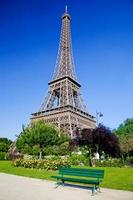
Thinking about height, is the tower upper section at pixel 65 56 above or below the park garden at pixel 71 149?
above

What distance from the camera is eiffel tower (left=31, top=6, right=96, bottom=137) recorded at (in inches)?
2291

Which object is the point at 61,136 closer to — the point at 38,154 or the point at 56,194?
the point at 38,154

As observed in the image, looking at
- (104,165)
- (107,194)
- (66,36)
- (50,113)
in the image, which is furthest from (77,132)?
(66,36)

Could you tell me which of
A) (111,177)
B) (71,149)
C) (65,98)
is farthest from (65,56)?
(111,177)

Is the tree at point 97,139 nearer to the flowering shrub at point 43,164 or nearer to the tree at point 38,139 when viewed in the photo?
the tree at point 38,139

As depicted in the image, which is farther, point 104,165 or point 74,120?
point 74,120

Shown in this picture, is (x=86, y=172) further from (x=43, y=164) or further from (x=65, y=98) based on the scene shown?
(x=65, y=98)

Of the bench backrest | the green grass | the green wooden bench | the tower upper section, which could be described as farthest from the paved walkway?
the tower upper section

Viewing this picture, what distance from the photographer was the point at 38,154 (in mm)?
44969

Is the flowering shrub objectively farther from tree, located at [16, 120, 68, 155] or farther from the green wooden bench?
tree, located at [16, 120, 68, 155]

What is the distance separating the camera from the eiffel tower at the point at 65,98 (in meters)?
58.2

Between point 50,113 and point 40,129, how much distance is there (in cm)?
1882

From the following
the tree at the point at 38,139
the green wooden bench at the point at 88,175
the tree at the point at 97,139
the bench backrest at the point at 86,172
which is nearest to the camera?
the green wooden bench at the point at 88,175

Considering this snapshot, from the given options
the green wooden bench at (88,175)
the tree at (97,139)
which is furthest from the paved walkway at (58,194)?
the tree at (97,139)
